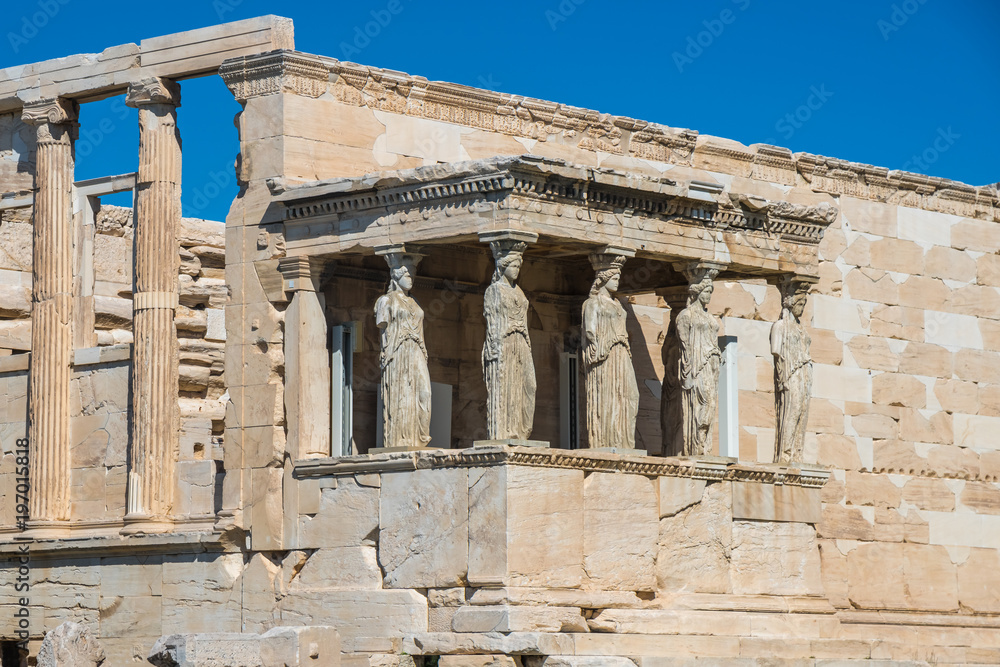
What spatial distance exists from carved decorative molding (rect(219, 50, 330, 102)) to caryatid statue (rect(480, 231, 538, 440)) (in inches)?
101

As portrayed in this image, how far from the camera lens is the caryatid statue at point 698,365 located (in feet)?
60.0

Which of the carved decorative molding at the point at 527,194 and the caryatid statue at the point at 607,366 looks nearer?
the carved decorative molding at the point at 527,194

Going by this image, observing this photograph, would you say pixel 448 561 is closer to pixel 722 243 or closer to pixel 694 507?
pixel 694 507

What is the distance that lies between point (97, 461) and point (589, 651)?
572 centimetres

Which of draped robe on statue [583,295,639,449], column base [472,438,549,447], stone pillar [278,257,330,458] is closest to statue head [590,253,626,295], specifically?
draped robe on statue [583,295,639,449]

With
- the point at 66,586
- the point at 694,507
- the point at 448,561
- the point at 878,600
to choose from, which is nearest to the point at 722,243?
the point at 694,507

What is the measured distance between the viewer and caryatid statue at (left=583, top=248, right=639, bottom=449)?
1752 centimetres

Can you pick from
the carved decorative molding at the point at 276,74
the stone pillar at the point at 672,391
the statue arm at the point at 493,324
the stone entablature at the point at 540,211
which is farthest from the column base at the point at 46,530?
the stone pillar at the point at 672,391

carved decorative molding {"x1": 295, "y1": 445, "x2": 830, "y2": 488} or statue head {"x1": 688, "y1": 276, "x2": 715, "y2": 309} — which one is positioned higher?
statue head {"x1": 688, "y1": 276, "x2": 715, "y2": 309}

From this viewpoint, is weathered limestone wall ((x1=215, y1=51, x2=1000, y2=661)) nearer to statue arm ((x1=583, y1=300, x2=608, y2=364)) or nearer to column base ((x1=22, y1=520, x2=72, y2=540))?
statue arm ((x1=583, y1=300, x2=608, y2=364))

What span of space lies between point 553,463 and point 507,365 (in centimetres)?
87

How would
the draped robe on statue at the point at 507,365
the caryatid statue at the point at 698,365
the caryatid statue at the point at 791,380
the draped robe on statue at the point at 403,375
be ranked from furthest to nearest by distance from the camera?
the caryatid statue at the point at 791,380, the caryatid statue at the point at 698,365, the draped robe on statue at the point at 403,375, the draped robe on statue at the point at 507,365

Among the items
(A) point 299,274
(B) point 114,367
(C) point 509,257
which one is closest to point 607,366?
(C) point 509,257

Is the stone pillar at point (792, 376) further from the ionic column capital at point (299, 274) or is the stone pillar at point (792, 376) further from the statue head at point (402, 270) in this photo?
the ionic column capital at point (299, 274)
